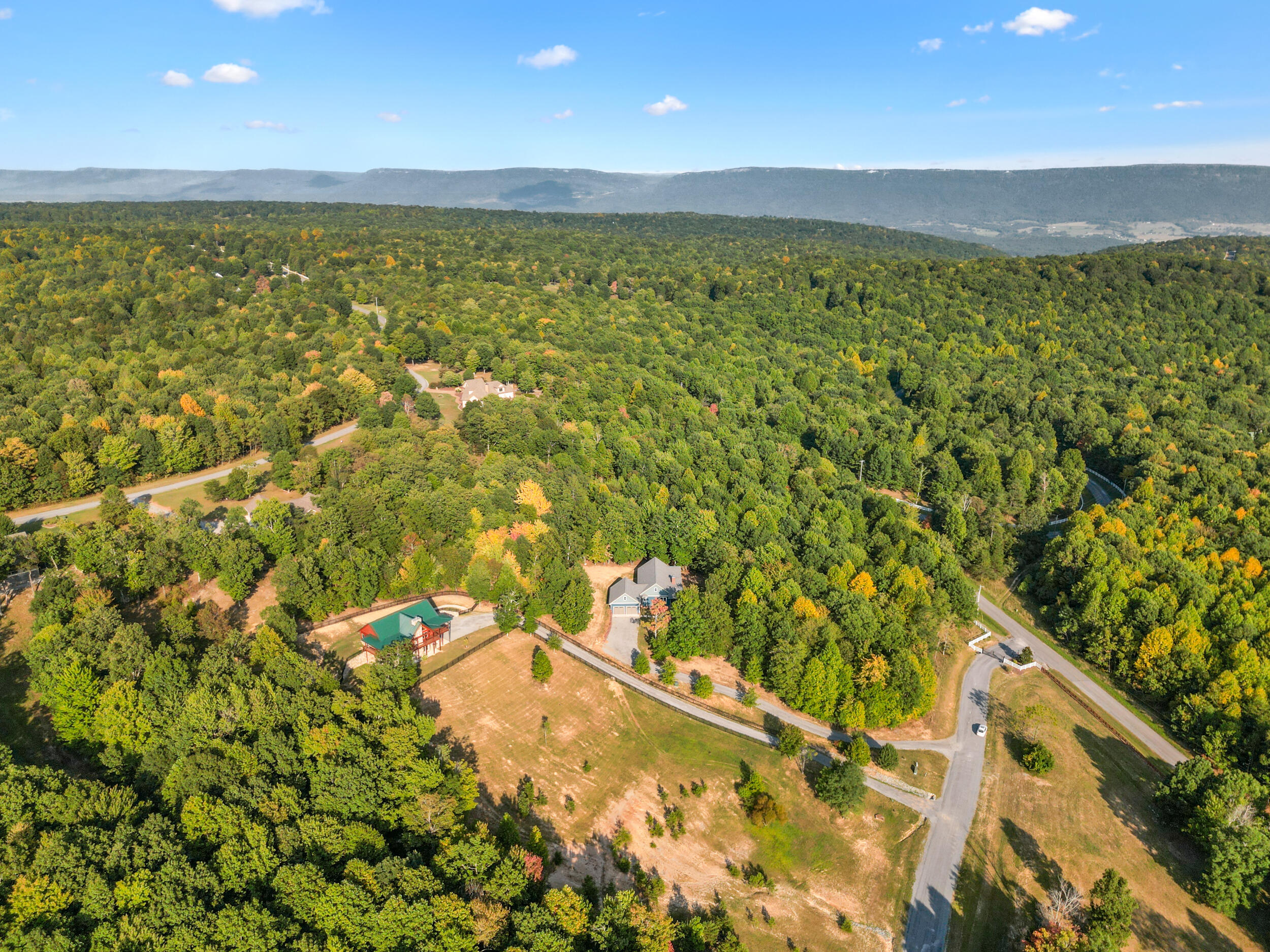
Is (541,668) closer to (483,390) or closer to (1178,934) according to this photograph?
(1178,934)

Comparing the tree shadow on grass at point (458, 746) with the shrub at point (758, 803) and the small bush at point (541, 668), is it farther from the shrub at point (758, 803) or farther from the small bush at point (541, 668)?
the shrub at point (758, 803)

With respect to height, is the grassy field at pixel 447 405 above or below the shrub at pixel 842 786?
above

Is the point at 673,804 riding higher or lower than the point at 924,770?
higher

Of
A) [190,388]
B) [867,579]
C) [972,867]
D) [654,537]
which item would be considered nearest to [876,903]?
[972,867]

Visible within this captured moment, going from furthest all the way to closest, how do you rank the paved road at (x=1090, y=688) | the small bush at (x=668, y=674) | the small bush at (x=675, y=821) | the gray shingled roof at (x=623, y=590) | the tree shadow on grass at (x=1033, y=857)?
the gray shingled roof at (x=623, y=590)
the small bush at (x=668, y=674)
the paved road at (x=1090, y=688)
the small bush at (x=675, y=821)
the tree shadow on grass at (x=1033, y=857)

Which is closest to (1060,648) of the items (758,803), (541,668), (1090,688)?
(1090,688)

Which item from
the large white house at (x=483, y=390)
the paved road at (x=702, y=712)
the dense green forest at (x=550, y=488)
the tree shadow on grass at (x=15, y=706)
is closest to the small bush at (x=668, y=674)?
the paved road at (x=702, y=712)
